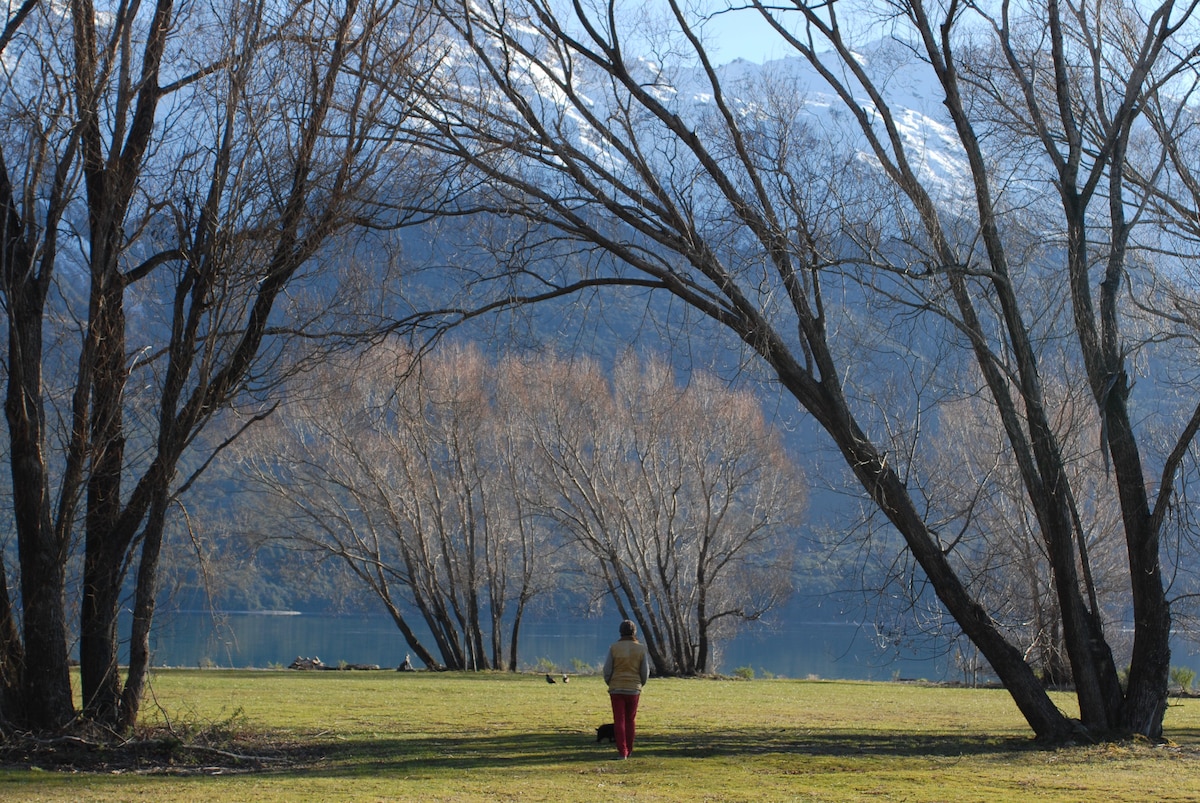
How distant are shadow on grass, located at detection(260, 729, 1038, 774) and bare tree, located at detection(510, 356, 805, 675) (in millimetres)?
18465

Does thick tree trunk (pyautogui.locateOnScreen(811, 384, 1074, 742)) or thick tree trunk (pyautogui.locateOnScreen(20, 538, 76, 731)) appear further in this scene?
thick tree trunk (pyautogui.locateOnScreen(811, 384, 1074, 742))

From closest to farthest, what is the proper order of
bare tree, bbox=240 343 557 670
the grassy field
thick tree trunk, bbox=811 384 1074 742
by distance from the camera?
the grassy field → thick tree trunk, bbox=811 384 1074 742 → bare tree, bbox=240 343 557 670

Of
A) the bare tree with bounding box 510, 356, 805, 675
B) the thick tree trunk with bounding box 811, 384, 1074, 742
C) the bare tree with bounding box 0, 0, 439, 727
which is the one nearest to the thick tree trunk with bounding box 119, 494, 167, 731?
the bare tree with bounding box 0, 0, 439, 727

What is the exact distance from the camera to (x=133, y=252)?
34.3 ft

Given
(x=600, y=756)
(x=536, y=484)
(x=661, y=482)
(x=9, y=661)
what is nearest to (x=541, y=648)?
(x=536, y=484)

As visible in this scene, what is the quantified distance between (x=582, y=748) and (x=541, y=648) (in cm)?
6008

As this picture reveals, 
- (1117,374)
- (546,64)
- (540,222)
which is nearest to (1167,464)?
(1117,374)

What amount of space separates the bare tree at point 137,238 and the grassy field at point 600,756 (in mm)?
1249

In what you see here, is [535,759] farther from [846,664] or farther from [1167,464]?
[846,664]

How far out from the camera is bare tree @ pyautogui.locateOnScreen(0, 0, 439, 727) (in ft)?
31.0

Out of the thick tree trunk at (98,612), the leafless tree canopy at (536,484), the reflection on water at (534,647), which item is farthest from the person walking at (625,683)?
the leafless tree canopy at (536,484)

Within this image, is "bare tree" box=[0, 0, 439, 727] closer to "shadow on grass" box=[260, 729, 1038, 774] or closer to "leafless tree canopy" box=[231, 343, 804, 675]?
"shadow on grass" box=[260, 729, 1038, 774]

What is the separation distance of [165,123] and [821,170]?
6437 millimetres

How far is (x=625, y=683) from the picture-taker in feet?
31.3
